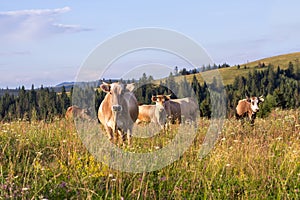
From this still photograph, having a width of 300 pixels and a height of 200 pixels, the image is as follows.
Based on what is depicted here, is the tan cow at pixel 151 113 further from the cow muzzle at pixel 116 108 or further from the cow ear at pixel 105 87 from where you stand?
the cow muzzle at pixel 116 108

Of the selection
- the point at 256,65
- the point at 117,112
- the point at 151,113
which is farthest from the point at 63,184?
the point at 256,65

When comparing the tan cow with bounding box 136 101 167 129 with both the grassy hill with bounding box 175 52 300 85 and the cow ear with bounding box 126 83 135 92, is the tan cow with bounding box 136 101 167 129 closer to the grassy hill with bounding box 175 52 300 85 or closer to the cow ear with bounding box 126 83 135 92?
the cow ear with bounding box 126 83 135 92

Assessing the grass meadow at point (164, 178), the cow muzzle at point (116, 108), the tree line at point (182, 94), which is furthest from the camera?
the tree line at point (182, 94)

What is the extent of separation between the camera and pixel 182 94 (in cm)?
1636

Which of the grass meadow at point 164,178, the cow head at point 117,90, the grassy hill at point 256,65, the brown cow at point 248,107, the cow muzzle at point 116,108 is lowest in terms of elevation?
the grass meadow at point 164,178

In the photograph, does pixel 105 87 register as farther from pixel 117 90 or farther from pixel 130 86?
pixel 130 86

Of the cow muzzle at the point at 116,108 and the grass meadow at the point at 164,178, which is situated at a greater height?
the cow muzzle at the point at 116,108

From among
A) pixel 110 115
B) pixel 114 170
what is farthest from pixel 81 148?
pixel 110 115

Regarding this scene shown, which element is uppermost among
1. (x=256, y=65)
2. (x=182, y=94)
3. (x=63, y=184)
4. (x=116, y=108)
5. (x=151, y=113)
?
(x=256, y=65)

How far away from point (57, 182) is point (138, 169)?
3.95 ft

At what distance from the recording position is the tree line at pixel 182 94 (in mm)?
11102

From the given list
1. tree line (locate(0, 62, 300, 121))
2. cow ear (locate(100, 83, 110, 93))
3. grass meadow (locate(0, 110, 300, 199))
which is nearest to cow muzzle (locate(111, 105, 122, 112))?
tree line (locate(0, 62, 300, 121))

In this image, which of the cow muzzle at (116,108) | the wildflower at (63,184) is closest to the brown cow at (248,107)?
the cow muzzle at (116,108)

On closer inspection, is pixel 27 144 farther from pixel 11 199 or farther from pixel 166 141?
pixel 11 199
